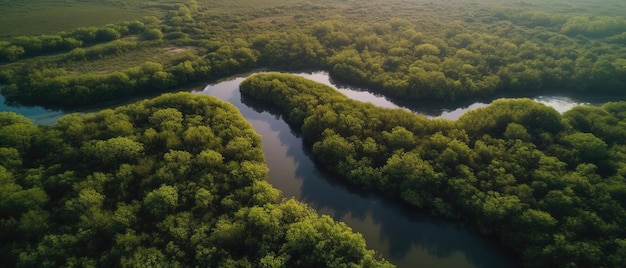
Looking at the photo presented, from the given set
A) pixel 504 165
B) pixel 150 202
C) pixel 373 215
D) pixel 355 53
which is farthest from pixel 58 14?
pixel 504 165

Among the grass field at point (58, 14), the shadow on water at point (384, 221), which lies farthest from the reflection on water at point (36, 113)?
the shadow on water at point (384, 221)

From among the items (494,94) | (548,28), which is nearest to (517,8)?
(548,28)

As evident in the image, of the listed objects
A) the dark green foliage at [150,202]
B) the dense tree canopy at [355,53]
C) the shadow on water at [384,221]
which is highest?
the dense tree canopy at [355,53]

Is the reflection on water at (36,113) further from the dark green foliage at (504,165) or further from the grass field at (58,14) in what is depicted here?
the dark green foliage at (504,165)

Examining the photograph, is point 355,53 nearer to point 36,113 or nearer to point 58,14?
point 36,113

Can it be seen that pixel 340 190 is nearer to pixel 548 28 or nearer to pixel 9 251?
pixel 9 251
